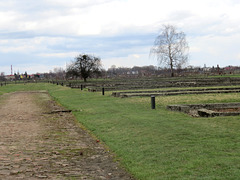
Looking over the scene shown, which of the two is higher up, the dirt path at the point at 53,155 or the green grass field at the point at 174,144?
the green grass field at the point at 174,144

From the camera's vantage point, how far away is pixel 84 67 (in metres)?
71.6

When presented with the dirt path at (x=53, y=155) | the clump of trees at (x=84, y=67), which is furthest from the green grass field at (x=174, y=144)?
the clump of trees at (x=84, y=67)

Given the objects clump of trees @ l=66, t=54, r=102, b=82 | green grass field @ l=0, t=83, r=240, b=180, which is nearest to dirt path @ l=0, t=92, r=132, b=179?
green grass field @ l=0, t=83, r=240, b=180

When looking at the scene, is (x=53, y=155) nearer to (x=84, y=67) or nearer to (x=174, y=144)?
(x=174, y=144)

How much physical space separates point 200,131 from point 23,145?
486cm

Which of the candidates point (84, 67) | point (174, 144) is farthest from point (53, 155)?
point (84, 67)

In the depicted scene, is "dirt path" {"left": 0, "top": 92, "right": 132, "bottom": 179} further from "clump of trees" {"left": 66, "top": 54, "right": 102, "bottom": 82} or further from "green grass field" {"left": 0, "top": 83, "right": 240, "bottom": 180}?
"clump of trees" {"left": 66, "top": 54, "right": 102, "bottom": 82}

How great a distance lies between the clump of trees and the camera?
71.1 m

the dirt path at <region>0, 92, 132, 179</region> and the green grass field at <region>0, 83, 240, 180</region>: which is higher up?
the green grass field at <region>0, 83, 240, 180</region>

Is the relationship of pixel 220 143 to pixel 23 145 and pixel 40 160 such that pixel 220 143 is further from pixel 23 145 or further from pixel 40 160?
pixel 23 145

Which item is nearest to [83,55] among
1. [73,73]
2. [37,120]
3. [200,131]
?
[73,73]

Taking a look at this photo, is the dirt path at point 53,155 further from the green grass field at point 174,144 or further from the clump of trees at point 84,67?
the clump of trees at point 84,67

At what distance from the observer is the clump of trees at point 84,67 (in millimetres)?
71062

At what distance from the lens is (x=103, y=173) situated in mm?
6555
